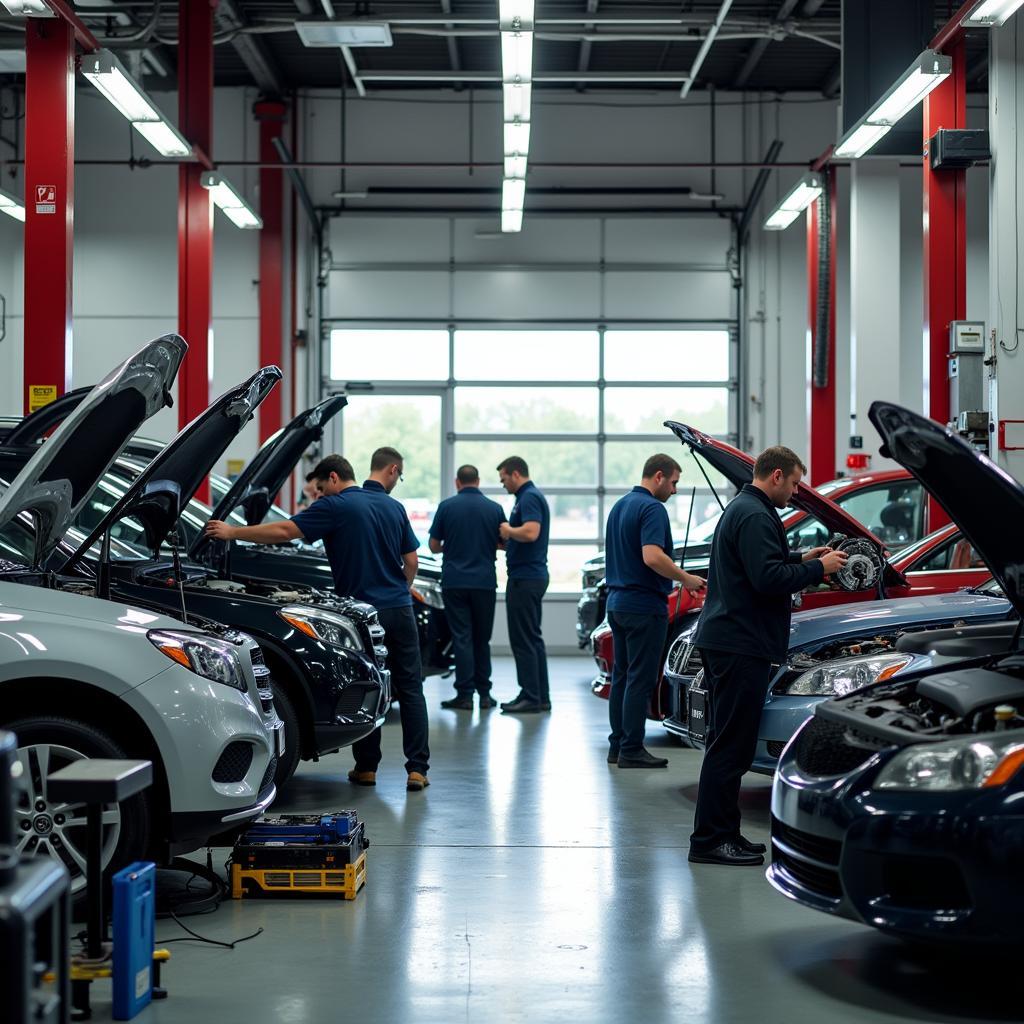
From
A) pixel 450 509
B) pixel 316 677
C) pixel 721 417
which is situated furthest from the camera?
pixel 721 417

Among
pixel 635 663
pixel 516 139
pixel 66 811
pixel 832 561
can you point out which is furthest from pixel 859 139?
pixel 66 811

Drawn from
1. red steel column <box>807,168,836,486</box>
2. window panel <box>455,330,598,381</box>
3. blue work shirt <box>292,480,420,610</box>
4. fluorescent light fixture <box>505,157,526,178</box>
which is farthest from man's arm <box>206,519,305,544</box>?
window panel <box>455,330,598,381</box>

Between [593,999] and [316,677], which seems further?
[316,677]

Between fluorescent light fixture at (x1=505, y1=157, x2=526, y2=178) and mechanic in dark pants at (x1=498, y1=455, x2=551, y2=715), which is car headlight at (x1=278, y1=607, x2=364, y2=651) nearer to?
mechanic in dark pants at (x1=498, y1=455, x2=551, y2=715)

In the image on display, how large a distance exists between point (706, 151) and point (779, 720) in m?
11.5

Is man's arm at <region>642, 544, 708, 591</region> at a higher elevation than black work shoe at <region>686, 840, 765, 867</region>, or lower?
higher

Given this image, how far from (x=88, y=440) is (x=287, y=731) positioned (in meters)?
2.12

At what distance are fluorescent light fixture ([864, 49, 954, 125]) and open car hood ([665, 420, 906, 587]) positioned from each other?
138 inches

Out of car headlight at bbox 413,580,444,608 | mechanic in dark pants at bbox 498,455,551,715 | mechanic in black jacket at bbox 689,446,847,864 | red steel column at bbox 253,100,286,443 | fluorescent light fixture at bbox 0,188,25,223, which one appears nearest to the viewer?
mechanic in black jacket at bbox 689,446,847,864

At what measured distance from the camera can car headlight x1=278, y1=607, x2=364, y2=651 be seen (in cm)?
634

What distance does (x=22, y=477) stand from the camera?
443 centimetres

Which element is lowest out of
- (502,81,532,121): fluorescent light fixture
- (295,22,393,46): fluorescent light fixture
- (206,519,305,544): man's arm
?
(206,519,305,544): man's arm

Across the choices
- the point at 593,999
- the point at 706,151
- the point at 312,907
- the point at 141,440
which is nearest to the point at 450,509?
the point at 141,440

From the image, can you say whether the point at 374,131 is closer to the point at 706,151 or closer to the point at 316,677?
the point at 706,151
